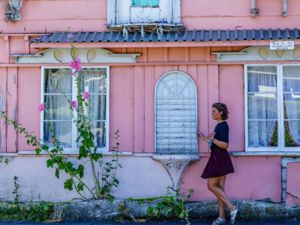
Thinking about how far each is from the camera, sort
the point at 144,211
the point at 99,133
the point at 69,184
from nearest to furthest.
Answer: the point at 69,184, the point at 144,211, the point at 99,133

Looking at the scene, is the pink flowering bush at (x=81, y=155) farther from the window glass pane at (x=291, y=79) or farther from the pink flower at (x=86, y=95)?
the window glass pane at (x=291, y=79)

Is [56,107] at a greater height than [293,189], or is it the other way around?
[56,107]

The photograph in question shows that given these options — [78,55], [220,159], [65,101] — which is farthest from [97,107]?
[220,159]

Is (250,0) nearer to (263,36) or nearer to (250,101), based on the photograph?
(263,36)

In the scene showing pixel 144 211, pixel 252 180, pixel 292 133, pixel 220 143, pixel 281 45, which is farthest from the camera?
pixel 292 133

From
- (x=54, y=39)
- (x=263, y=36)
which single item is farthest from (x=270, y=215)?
(x=54, y=39)

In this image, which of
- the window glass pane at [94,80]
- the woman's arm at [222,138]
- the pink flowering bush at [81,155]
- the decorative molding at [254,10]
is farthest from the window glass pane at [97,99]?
the decorative molding at [254,10]

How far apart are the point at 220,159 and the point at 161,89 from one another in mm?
1732

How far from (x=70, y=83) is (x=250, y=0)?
3.58 m

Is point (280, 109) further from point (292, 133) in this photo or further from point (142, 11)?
point (142, 11)

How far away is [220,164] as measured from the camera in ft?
26.5

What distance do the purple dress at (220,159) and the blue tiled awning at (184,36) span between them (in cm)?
154

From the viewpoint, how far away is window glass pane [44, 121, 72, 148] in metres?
9.13

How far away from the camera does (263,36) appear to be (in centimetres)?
850
